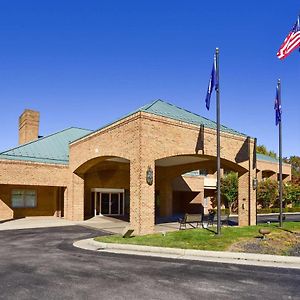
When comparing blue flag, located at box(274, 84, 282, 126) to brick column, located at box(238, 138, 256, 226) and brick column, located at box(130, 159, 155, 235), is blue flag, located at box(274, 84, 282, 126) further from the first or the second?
brick column, located at box(130, 159, 155, 235)

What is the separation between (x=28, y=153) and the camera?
29.8 meters

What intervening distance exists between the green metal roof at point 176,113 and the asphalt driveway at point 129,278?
32.7 feet

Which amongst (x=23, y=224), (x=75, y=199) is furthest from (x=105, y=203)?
(x=23, y=224)

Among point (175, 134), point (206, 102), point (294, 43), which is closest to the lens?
point (294, 43)

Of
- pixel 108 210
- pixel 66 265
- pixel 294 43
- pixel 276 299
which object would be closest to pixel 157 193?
pixel 108 210

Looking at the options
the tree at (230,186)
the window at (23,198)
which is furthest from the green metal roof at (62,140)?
the tree at (230,186)

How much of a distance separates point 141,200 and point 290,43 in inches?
428

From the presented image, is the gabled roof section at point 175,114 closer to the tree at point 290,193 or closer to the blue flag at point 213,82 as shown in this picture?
the blue flag at point 213,82

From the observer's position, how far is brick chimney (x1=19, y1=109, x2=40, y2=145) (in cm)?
3938

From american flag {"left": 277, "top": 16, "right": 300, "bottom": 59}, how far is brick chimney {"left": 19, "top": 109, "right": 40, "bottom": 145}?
2859 centimetres

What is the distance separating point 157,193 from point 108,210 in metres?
5.33

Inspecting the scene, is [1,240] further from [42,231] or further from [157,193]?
[157,193]

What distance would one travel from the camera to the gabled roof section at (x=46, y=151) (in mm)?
28689

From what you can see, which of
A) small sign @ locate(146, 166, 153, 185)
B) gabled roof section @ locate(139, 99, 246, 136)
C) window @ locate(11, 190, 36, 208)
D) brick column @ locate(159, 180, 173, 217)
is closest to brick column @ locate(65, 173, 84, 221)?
window @ locate(11, 190, 36, 208)
